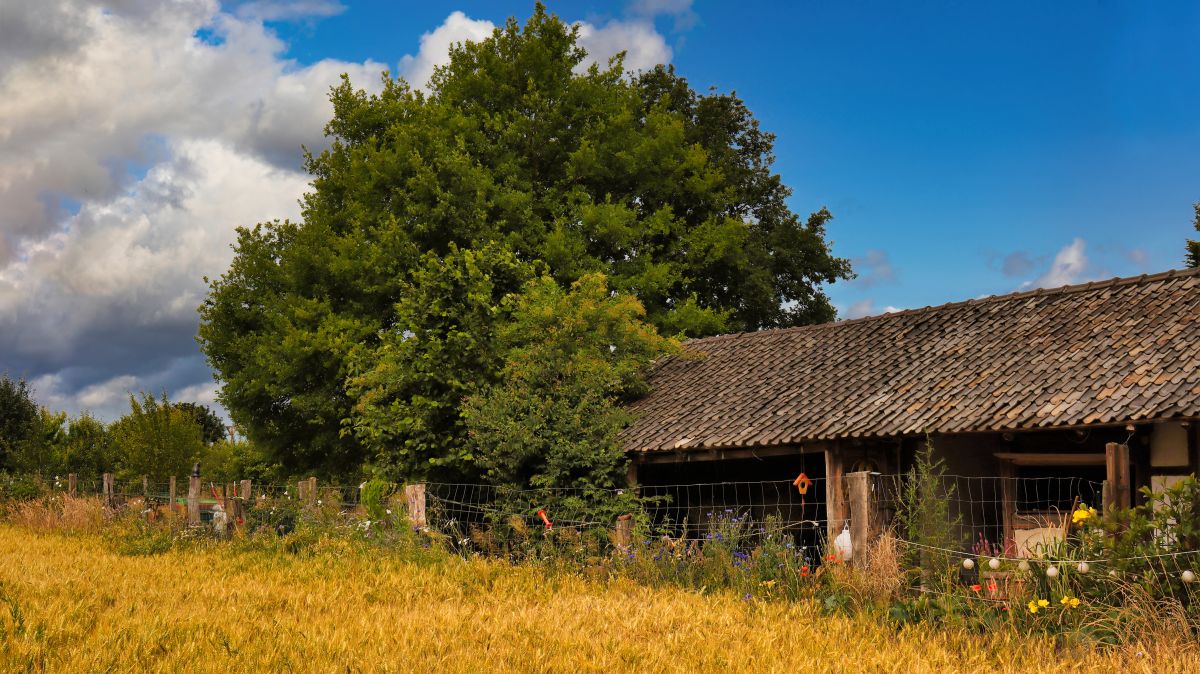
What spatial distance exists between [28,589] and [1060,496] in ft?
40.8

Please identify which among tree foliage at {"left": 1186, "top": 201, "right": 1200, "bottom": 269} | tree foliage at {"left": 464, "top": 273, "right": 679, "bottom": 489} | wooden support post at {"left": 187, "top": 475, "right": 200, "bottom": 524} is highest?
tree foliage at {"left": 1186, "top": 201, "right": 1200, "bottom": 269}

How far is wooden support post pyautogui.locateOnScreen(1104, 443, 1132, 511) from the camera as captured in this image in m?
9.50

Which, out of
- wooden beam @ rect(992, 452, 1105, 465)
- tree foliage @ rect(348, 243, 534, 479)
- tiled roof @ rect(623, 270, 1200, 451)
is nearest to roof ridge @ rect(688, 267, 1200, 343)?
tiled roof @ rect(623, 270, 1200, 451)

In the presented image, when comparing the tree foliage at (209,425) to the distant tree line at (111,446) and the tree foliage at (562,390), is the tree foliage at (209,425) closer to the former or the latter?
the distant tree line at (111,446)

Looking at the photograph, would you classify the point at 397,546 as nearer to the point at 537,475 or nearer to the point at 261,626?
the point at 537,475

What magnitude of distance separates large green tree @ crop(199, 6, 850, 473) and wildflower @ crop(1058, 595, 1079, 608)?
59.3 ft

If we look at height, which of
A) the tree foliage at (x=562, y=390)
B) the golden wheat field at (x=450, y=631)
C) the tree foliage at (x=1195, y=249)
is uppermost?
the tree foliage at (x=1195, y=249)

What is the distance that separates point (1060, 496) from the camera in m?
13.1

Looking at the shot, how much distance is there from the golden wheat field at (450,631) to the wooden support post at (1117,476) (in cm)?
324

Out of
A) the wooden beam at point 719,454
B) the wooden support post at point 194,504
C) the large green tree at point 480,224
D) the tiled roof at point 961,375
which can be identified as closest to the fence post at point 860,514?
the tiled roof at point 961,375

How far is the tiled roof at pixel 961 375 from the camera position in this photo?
38.6 feet

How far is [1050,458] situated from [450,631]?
367 inches

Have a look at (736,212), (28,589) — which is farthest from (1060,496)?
(736,212)

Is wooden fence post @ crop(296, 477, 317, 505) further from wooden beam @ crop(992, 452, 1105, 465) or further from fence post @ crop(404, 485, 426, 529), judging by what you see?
wooden beam @ crop(992, 452, 1105, 465)
